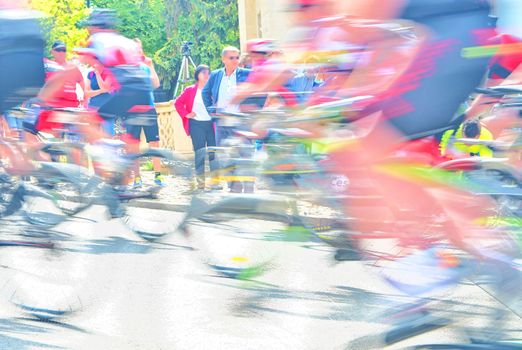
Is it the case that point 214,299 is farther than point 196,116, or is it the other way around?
point 196,116

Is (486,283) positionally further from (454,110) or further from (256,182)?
(256,182)

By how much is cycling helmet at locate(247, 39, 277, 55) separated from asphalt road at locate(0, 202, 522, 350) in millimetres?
1765

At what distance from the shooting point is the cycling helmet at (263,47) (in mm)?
7741

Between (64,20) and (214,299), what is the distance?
40086 mm

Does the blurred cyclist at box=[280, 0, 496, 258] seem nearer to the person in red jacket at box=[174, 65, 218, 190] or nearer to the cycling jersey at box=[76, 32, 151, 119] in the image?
the cycling jersey at box=[76, 32, 151, 119]

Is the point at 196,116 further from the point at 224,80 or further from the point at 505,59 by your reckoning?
the point at 505,59

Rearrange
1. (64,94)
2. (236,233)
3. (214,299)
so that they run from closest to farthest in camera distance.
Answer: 1. (236,233)
2. (214,299)
3. (64,94)

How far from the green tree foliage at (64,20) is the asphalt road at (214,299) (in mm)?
36510

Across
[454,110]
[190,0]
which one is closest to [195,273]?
[454,110]

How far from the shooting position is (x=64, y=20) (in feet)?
144

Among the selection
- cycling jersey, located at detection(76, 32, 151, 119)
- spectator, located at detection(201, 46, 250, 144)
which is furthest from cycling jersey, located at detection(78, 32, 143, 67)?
spectator, located at detection(201, 46, 250, 144)

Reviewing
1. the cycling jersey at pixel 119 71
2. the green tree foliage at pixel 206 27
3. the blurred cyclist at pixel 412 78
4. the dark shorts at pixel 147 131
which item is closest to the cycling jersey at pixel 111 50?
the cycling jersey at pixel 119 71

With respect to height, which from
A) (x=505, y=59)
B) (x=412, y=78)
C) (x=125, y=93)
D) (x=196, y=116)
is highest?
(x=412, y=78)

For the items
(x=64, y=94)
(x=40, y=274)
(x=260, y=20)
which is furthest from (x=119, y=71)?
(x=260, y=20)
